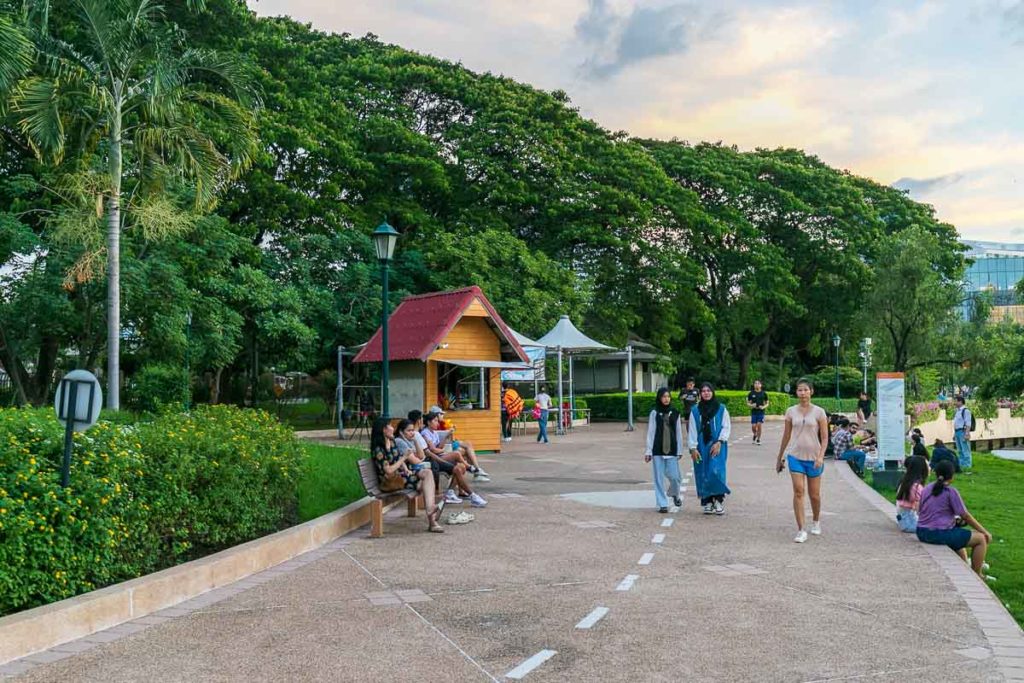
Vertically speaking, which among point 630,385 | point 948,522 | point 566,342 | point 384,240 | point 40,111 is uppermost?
point 40,111

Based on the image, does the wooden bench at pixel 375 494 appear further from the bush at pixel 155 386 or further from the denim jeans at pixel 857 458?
the bush at pixel 155 386

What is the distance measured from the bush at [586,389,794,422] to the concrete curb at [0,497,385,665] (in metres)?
31.8

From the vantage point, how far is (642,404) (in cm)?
4184

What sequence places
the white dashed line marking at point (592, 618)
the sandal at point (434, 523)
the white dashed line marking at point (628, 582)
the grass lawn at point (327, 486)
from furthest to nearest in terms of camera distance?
the grass lawn at point (327, 486) → the sandal at point (434, 523) → the white dashed line marking at point (628, 582) → the white dashed line marking at point (592, 618)

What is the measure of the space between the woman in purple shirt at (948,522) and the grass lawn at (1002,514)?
0.39m

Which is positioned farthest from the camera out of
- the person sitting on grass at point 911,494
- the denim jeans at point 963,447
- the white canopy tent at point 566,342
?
the white canopy tent at point 566,342

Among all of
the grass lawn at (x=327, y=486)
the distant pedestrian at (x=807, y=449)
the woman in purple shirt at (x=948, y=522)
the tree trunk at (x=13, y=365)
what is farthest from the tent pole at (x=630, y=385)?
the woman in purple shirt at (x=948, y=522)

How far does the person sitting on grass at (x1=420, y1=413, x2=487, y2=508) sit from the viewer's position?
1343 centimetres

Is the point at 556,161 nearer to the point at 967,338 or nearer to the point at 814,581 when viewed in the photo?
the point at 967,338

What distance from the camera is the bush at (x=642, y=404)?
134 feet

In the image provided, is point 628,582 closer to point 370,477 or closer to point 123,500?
point 123,500

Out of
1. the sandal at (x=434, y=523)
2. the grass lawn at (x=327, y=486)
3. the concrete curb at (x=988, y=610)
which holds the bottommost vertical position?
the concrete curb at (x=988, y=610)

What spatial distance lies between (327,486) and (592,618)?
7512 mm

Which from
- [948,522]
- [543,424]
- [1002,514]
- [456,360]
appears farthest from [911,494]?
[543,424]
